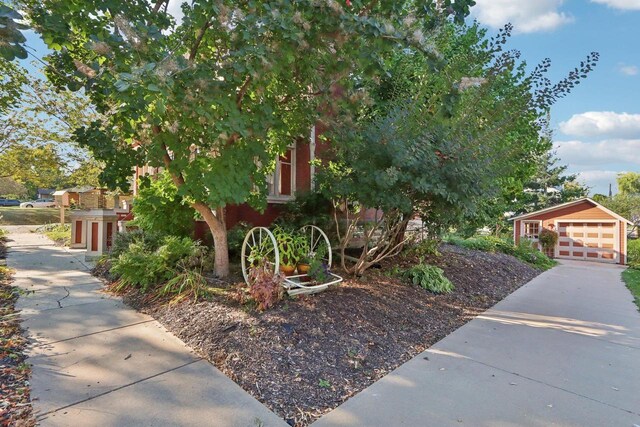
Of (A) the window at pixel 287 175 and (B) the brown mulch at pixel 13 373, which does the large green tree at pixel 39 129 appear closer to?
(A) the window at pixel 287 175

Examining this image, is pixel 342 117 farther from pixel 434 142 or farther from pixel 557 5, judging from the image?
pixel 557 5

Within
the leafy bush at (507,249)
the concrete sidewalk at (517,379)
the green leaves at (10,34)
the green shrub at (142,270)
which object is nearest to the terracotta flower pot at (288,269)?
the green shrub at (142,270)

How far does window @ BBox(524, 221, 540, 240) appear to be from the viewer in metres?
15.9

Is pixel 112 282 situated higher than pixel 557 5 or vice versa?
pixel 557 5

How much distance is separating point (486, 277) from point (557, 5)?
5.95 m

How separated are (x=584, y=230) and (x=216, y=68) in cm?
1782

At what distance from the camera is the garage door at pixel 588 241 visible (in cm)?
1395

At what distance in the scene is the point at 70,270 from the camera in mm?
5941

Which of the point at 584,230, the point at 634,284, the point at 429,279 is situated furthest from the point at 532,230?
the point at 429,279

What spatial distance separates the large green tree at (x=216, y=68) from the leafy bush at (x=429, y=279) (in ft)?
10.5

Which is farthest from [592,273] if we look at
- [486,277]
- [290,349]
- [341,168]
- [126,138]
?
[126,138]

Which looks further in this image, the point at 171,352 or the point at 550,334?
the point at 550,334

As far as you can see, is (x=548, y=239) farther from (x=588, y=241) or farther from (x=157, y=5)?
(x=157, y=5)

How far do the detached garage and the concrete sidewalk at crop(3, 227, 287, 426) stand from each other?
52.8 ft
